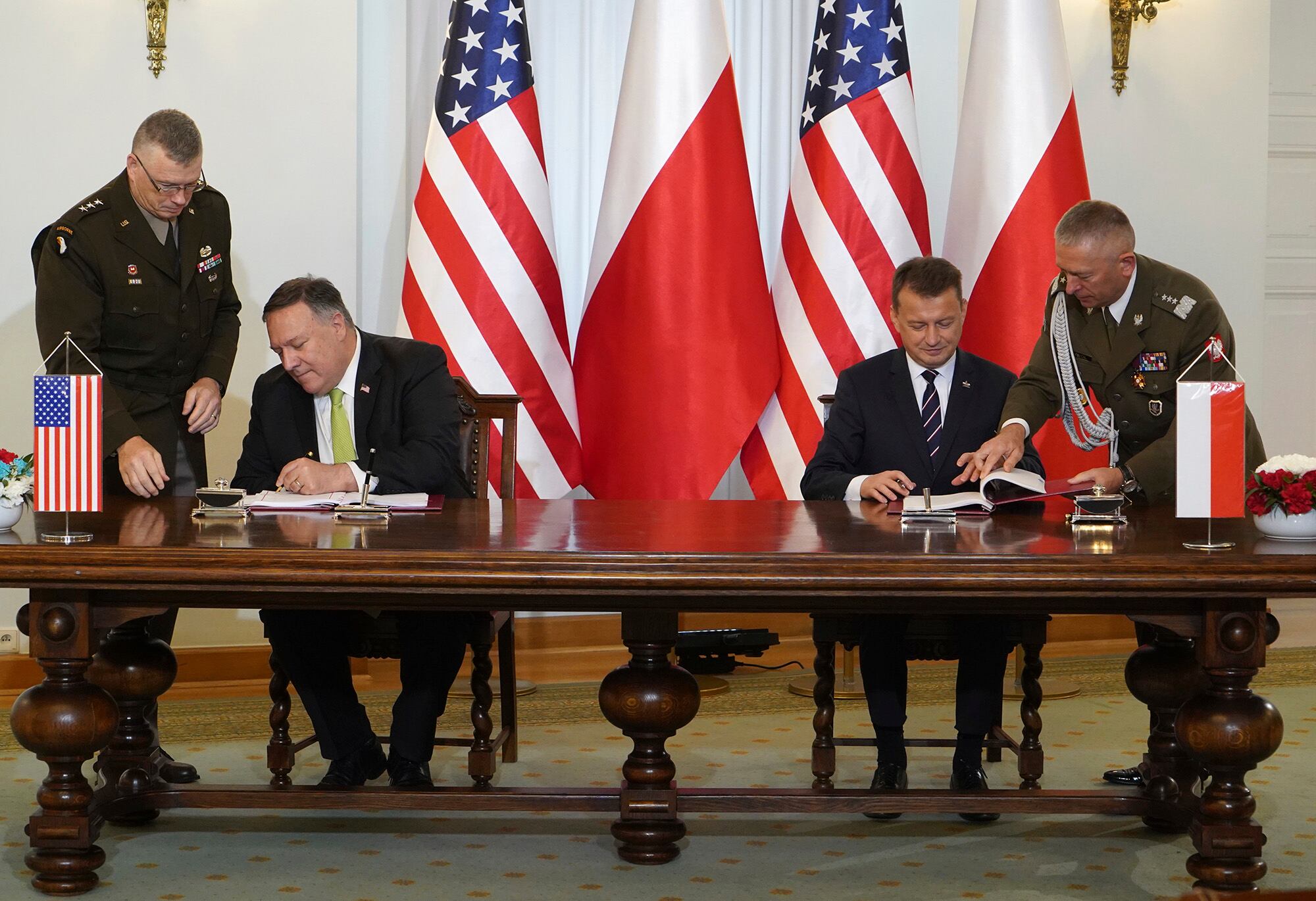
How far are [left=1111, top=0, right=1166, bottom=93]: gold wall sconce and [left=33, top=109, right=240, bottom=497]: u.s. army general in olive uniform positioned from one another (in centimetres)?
329

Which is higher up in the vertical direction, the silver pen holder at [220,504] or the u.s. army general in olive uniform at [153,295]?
the u.s. army general in olive uniform at [153,295]

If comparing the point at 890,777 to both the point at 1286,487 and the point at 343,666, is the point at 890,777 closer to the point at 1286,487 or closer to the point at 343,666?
the point at 1286,487

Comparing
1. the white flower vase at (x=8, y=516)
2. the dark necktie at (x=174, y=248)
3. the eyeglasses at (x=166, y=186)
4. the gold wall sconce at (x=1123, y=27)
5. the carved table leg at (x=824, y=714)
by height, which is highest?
the gold wall sconce at (x=1123, y=27)

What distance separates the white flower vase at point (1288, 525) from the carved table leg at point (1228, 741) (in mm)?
178

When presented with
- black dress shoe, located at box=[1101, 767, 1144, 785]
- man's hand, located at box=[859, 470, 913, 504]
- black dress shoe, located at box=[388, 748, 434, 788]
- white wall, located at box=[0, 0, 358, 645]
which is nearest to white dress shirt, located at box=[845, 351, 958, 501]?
man's hand, located at box=[859, 470, 913, 504]

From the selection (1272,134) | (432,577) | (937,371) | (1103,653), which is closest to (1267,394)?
(1272,134)

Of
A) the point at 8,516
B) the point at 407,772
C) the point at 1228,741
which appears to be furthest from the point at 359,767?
the point at 1228,741

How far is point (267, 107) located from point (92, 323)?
1.26 m

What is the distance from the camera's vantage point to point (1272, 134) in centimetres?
568

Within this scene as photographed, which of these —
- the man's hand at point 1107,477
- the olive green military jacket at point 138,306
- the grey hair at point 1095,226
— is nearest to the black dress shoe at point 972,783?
the man's hand at point 1107,477

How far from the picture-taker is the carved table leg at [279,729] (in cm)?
323

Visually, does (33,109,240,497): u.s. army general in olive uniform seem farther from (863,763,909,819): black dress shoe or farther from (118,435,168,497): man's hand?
(863,763,909,819): black dress shoe

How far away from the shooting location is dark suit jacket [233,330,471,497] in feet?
10.7

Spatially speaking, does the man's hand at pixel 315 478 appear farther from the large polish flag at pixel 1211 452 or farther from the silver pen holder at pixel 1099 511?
the large polish flag at pixel 1211 452
